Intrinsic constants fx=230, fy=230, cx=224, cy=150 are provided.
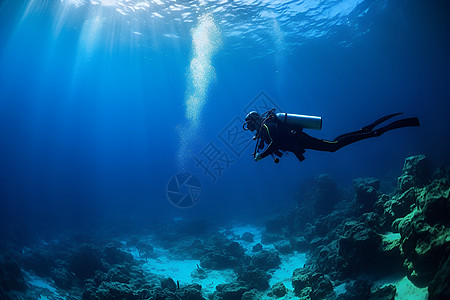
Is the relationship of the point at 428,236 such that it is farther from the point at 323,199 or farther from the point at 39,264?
the point at 39,264

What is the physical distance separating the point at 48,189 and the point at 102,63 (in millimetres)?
37634

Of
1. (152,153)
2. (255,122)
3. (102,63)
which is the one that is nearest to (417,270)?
(255,122)

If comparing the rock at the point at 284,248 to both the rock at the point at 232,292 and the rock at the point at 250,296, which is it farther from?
the rock at the point at 250,296

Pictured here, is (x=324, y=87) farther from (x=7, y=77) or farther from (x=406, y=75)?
(x=7, y=77)

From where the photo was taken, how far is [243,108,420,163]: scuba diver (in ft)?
19.1

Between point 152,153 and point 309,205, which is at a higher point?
point 152,153

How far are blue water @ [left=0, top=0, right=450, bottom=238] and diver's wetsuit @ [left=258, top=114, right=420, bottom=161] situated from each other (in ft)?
69.4

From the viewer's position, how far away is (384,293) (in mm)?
5863

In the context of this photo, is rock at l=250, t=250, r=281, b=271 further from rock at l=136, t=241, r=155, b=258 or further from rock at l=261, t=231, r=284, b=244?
rock at l=136, t=241, r=155, b=258

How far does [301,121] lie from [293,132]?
35cm

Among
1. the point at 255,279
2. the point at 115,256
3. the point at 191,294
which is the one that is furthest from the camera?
the point at 115,256

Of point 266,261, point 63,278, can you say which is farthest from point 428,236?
point 63,278

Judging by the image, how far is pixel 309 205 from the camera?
63.9ft

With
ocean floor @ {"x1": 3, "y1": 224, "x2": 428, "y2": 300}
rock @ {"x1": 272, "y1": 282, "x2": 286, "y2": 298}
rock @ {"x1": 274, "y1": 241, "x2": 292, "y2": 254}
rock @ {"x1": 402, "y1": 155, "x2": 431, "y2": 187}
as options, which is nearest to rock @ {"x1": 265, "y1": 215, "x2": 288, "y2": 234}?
ocean floor @ {"x1": 3, "y1": 224, "x2": 428, "y2": 300}
